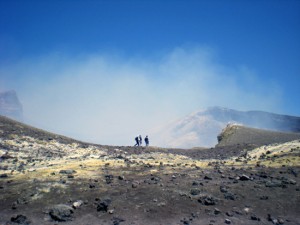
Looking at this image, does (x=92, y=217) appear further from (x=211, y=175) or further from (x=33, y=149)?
(x=33, y=149)

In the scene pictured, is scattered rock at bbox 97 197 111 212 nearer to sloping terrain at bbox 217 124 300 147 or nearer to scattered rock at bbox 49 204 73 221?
scattered rock at bbox 49 204 73 221

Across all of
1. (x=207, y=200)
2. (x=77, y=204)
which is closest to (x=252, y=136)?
(x=207, y=200)

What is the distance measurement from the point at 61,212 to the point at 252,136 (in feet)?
200

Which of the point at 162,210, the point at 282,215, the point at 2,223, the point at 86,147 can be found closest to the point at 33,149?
the point at 86,147

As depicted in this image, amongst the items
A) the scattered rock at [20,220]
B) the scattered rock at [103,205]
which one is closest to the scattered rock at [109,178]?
the scattered rock at [103,205]

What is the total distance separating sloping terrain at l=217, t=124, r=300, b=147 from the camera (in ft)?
211

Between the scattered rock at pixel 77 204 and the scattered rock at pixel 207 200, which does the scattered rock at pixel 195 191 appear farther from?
the scattered rock at pixel 77 204

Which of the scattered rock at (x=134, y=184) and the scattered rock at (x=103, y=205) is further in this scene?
the scattered rock at (x=134, y=184)

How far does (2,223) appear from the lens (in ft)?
57.6

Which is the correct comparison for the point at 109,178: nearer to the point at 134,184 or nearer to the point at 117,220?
the point at 134,184

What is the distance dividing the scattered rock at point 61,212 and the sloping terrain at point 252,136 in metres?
50.2

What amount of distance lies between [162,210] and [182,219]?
1697 mm

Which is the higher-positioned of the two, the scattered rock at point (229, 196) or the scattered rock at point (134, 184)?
the scattered rock at point (134, 184)

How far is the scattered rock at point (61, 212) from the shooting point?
714 inches
